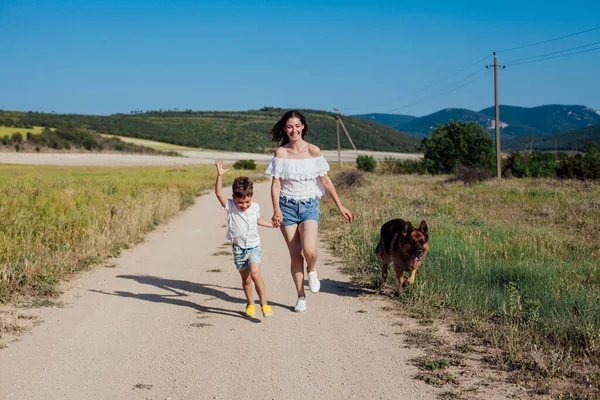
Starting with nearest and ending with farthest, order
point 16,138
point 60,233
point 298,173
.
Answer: point 298,173
point 60,233
point 16,138

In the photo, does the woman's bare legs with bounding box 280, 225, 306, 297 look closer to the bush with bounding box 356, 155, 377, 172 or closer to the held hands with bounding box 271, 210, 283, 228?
the held hands with bounding box 271, 210, 283, 228

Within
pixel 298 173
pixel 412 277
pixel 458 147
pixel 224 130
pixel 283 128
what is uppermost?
pixel 224 130

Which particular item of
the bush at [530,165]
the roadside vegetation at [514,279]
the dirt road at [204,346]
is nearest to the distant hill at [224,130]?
the bush at [530,165]

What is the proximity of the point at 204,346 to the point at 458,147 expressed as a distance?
52.6m

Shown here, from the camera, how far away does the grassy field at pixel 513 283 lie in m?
5.01

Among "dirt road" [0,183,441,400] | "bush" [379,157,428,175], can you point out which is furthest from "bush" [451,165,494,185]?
"dirt road" [0,183,441,400]

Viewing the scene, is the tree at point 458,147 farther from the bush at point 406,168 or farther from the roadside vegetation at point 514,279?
the roadside vegetation at point 514,279

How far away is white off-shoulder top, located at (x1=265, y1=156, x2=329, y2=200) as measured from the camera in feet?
21.8

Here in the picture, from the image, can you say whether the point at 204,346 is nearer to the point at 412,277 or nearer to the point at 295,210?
the point at 295,210

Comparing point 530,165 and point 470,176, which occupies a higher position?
point 530,165

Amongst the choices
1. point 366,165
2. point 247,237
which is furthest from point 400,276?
point 366,165

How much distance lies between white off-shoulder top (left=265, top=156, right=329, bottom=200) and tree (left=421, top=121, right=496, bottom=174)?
4956 cm

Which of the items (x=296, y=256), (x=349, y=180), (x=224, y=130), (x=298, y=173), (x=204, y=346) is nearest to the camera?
(x=204, y=346)

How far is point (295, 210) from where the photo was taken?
21.9 ft
